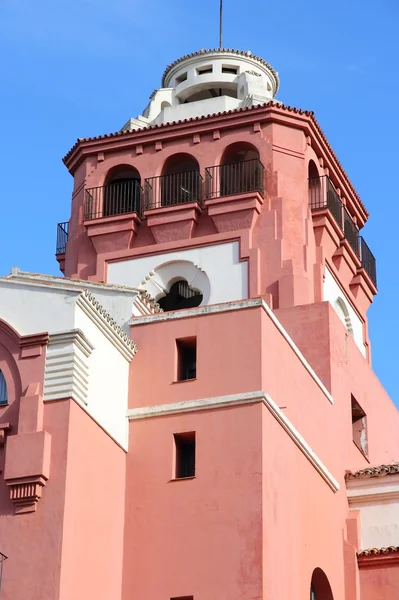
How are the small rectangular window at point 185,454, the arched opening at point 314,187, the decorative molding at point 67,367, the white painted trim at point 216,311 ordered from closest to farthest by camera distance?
1. the decorative molding at point 67,367
2. the small rectangular window at point 185,454
3. the white painted trim at point 216,311
4. the arched opening at point 314,187

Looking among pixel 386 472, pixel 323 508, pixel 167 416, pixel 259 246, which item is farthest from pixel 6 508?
pixel 259 246

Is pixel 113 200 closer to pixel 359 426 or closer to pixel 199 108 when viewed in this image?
pixel 199 108

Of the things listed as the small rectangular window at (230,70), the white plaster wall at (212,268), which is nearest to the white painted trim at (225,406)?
the white plaster wall at (212,268)

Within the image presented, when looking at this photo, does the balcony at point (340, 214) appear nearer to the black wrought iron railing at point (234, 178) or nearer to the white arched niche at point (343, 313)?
the white arched niche at point (343, 313)

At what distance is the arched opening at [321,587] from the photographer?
88.0ft

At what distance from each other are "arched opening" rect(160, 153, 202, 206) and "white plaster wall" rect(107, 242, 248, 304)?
1.38 m

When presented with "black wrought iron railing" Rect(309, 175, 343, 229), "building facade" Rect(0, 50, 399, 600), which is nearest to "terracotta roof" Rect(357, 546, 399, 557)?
"building facade" Rect(0, 50, 399, 600)

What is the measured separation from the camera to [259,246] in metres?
31.8

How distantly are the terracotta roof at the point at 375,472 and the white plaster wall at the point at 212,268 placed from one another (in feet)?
15.5

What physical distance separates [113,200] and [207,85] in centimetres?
434

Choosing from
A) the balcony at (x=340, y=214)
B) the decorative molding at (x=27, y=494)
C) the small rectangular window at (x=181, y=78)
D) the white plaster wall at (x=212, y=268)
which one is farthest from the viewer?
the small rectangular window at (x=181, y=78)

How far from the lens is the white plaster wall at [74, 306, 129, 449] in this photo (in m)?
24.9

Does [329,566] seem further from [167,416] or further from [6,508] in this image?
[6,508]

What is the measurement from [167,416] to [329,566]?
4355 mm
